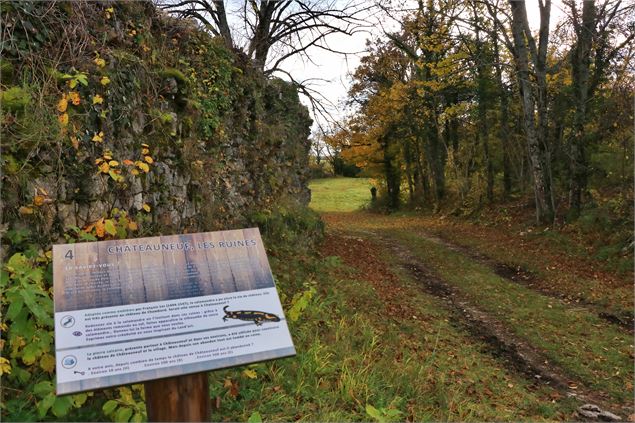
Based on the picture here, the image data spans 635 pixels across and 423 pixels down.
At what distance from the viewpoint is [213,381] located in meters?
4.26

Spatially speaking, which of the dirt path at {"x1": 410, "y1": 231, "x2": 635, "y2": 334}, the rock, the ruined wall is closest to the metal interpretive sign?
the ruined wall

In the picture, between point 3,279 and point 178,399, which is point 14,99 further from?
point 178,399

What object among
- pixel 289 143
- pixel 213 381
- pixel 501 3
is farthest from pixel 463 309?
pixel 501 3

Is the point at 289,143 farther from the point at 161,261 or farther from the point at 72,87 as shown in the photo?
the point at 161,261

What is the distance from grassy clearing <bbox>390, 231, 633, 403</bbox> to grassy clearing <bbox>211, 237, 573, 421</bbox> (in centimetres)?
92

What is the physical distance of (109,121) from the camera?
4.81m

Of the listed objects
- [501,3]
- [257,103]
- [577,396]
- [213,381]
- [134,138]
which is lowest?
[577,396]

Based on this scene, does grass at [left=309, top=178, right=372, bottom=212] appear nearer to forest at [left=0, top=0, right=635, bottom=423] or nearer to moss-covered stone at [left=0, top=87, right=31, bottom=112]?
forest at [left=0, top=0, right=635, bottom=423]

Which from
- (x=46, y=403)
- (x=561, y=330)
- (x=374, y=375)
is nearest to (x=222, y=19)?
(x=374, y=375)

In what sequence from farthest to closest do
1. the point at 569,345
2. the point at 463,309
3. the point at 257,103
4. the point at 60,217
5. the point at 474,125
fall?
the point at 474,125 → the point at 257,103 → the point at 463,309 → the point at 569,345 → the point at 60,217

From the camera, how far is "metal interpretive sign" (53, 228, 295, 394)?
7.98ft

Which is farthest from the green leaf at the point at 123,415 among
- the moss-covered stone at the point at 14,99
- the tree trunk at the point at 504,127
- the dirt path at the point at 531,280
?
the tree trunk at the point at 504,127

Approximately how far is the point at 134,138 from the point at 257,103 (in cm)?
592

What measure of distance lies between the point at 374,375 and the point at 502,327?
376 centimetres
